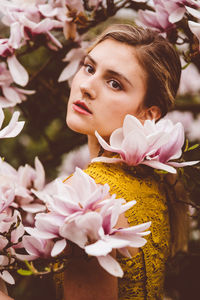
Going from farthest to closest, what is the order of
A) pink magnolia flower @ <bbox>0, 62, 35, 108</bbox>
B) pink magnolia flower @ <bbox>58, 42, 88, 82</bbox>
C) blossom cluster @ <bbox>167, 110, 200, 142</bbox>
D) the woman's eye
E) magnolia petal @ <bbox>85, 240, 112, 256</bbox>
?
blossom cluster @ <bbox>167, 110, 200, 142</bbox> < pink magnolia flower @ <bbox>58, 42, 88, 82</bbox> < pink magnolia flower @ <bbox>0, 62, 35, 108</bbox> < the woman's eye < magnolia petal @ <bbox>85, 240, 112, 256</bbox>

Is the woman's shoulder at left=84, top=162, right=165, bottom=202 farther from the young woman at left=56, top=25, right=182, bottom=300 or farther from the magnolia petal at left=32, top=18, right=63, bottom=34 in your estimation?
the magnolia petal at left=32, top=18, right=63, bottom=34

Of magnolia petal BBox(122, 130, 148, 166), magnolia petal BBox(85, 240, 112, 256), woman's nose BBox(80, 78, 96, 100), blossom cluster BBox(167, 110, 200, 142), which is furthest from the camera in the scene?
blossom cluster BBox(167, 110, 200, 142)

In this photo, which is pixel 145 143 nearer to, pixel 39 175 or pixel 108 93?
pixel 108 93

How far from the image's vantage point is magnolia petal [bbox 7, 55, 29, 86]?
3.96 ft

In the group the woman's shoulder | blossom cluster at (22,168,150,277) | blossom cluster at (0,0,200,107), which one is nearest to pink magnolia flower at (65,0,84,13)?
blossom cluster at (0,0,200,107)

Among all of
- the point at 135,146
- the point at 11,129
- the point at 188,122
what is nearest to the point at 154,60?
the point at 135,146

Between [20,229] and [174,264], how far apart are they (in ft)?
2.28

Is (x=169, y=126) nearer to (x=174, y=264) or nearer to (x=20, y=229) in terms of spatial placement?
(x=20, y=229)

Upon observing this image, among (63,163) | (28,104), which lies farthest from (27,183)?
(63,163)

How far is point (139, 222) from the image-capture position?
963mm

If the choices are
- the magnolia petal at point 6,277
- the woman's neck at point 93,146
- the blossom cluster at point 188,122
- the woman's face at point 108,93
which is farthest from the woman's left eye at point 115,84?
the blossom cluster at point 188,122

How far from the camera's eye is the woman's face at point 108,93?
1034 millimetres

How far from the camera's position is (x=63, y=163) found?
1898 millimetres

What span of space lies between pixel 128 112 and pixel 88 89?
111mm
